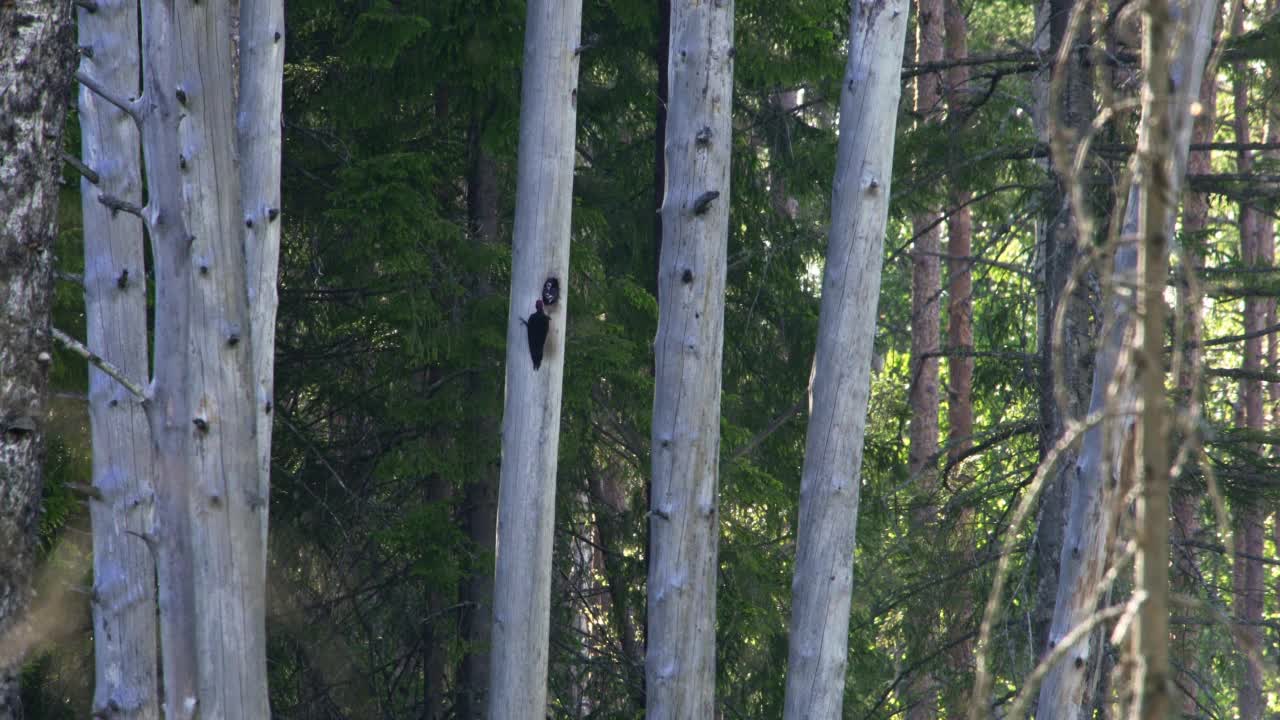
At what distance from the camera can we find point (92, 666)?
809 centimetres

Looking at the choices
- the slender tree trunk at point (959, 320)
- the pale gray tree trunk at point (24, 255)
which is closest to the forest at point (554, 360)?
the pale gray tree trunk at point (24, 255)

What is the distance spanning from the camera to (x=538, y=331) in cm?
531

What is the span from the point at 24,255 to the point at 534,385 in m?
2.12

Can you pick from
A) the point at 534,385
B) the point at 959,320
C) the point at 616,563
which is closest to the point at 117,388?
the point at 534,385

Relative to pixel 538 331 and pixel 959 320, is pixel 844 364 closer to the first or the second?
pixel 538 331

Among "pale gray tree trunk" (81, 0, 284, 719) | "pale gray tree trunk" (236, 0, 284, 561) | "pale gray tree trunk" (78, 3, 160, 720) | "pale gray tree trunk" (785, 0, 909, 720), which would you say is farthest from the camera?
"pale gray tree trunk" (78, 3, 160, 720)

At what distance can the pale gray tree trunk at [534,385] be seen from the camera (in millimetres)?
5340

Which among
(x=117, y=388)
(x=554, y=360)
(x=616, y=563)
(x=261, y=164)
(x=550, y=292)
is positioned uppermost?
(x=261, y=164)

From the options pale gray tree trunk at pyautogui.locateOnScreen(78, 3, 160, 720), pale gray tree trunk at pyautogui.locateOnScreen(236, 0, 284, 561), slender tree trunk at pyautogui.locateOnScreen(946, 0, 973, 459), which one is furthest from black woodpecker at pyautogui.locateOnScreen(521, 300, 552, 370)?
slender tree trunk at pyautogui.locateOnScreen(946, 0, 973, 459)

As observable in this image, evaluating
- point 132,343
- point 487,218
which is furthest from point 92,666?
point 487,218

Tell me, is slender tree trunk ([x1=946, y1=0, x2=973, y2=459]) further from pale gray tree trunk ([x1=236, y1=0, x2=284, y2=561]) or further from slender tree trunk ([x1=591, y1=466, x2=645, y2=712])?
pale gray tree trunk ([x1=236, y1=0, x2=284, y2=561])

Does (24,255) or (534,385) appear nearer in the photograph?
(24,255)

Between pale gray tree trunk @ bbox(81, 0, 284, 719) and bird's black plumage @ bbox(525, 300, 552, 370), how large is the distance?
1.37 meters

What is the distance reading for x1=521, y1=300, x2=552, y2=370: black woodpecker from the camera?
17.4 ft
